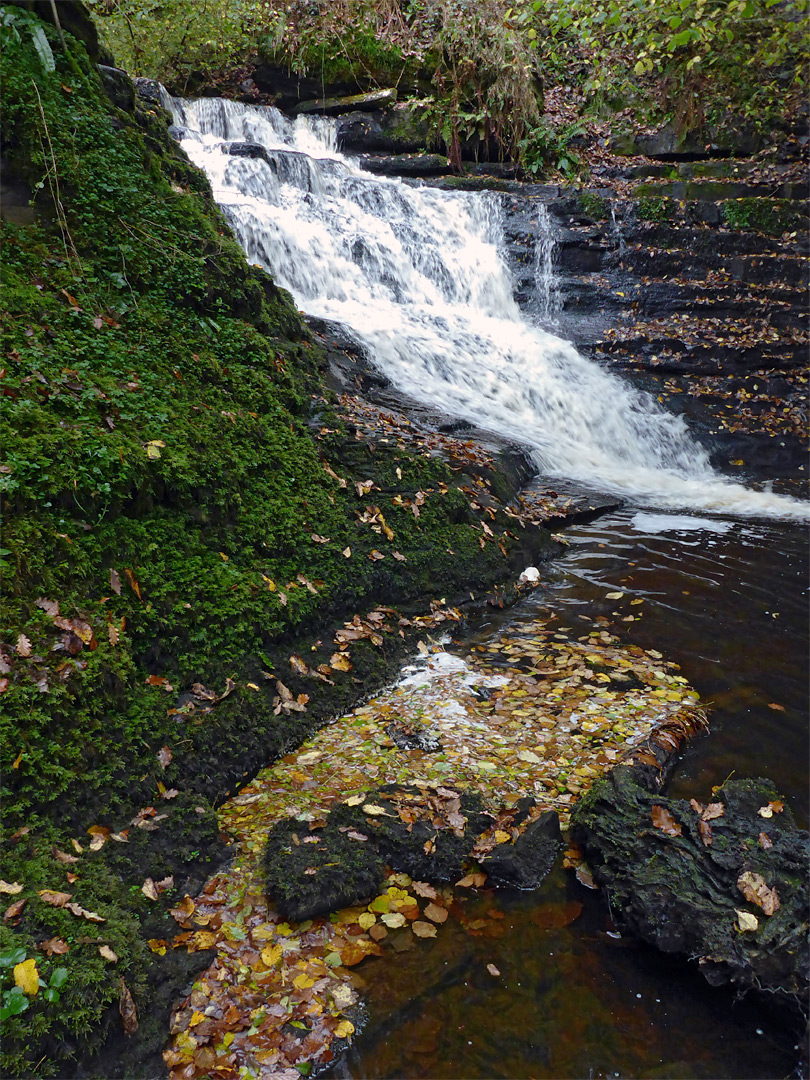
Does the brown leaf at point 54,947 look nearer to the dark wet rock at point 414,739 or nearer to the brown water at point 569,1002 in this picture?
the brown water at point 569,1002

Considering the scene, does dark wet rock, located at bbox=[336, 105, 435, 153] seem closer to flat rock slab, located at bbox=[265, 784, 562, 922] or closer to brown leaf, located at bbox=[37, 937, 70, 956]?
flat rock slab, located at bbox=[265, 784, 562, 922]

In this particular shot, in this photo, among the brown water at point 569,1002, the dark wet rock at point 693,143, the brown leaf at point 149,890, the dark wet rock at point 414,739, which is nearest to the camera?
the brown water at point 569,1002

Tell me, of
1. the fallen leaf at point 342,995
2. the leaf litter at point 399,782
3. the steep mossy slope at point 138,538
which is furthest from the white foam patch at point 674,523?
the fallen leaf at point 342,995

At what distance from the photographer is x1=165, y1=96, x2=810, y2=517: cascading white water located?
936 cm

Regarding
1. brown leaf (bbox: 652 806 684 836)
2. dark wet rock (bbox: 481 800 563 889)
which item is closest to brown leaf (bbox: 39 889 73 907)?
dark wet rock (bbox: 481 800 563 889)

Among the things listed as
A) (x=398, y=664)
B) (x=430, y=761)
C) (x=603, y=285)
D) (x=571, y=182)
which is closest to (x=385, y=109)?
(x=571, y=182)

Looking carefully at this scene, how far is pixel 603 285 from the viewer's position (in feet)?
41.7

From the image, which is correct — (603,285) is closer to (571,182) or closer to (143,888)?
(571,182)

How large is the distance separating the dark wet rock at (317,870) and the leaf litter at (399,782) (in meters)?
0.05

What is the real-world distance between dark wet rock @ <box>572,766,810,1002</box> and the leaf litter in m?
0.16

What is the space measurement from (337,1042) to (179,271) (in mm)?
5100

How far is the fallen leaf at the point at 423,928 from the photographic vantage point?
9.61 ft

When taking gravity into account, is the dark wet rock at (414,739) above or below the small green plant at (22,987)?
below

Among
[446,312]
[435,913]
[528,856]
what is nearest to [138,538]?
[435,913]
